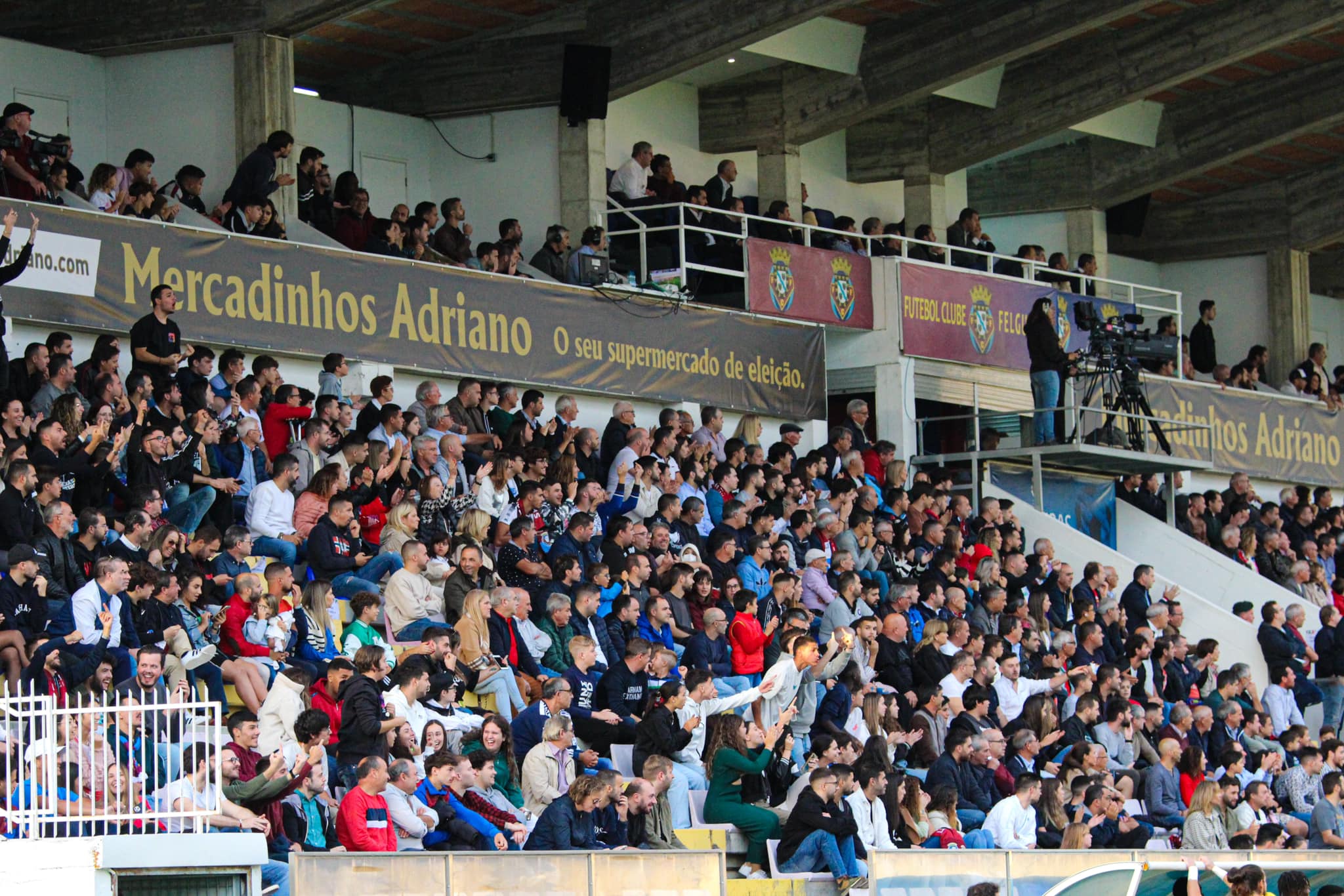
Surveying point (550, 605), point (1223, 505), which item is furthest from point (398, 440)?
point (1223, 505)

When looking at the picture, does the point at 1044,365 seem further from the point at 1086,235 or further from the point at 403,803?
the point at 403,803

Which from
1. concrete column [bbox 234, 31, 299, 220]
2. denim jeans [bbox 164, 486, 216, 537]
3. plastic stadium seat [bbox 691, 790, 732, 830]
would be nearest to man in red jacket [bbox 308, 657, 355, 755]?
plastic stadium seat [bbox 691, 790, 732, 830]

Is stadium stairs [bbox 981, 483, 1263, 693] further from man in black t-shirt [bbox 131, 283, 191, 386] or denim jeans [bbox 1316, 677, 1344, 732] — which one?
man in black t-shirt [bbox 131, 283, 191, 386]

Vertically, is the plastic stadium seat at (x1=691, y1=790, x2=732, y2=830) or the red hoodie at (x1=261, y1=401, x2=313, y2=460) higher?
the red hoodie at (x1=261, y1=401, x2=313, y2=460)

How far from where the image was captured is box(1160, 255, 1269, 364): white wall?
2950cm

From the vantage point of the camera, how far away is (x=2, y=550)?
12.4m

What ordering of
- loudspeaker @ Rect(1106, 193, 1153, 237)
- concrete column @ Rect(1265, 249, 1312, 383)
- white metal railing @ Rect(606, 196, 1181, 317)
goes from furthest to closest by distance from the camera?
concrete column @ Rect(1265, 249, 1312, 383) < loudspeaker @ Rect(1106, 193, 1153, 237) < white metal railing @ Rect(606, 196, 1181, 317)

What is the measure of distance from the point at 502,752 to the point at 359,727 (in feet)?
4.10

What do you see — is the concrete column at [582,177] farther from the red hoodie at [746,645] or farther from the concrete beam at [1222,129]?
the concrete beam at [1222,129]

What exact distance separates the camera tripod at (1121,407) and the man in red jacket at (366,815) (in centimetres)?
1234

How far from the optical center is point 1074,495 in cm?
2297

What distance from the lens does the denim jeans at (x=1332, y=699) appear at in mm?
19922

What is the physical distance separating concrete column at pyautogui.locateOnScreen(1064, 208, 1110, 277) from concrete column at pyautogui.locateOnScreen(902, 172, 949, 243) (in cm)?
214

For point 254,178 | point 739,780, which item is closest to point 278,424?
point 254,178
